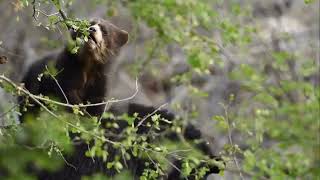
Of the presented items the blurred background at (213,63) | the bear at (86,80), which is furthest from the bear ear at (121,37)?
the blurred background at (213,63)

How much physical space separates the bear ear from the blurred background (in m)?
0.11

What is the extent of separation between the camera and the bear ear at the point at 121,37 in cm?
380

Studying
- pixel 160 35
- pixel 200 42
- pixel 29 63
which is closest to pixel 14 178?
pixel 160 35

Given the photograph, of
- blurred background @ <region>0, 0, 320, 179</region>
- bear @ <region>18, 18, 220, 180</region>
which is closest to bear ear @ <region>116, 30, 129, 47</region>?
bear @ <region>18, 18, 220, 180</region>

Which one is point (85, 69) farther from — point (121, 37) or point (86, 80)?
point (121, 37)

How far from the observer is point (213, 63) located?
3.51 meters

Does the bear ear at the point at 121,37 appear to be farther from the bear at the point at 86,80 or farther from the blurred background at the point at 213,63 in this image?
the blurred background at the point at 213,63

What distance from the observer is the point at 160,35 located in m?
2.93

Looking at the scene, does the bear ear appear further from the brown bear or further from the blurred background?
the blurred background

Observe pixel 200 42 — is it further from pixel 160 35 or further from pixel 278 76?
pixel 278 76

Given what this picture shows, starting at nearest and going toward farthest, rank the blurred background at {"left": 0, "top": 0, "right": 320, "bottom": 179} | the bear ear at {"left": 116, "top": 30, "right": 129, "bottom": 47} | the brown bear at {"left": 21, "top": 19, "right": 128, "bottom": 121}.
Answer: the blurred background at {"left": 0, "top": 0, "right": 320, "bottom": 179} < the brown bear at {"left": 21, "top": 19, "right": 128, "bottom": 121} < the bear ear at {"left": 116, "top": 30, "right": 129, "bottom": 47}

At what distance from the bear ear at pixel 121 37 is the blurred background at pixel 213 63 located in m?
0.11

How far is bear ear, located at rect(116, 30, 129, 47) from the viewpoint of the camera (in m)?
3.80

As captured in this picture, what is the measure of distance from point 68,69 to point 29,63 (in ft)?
1.67
